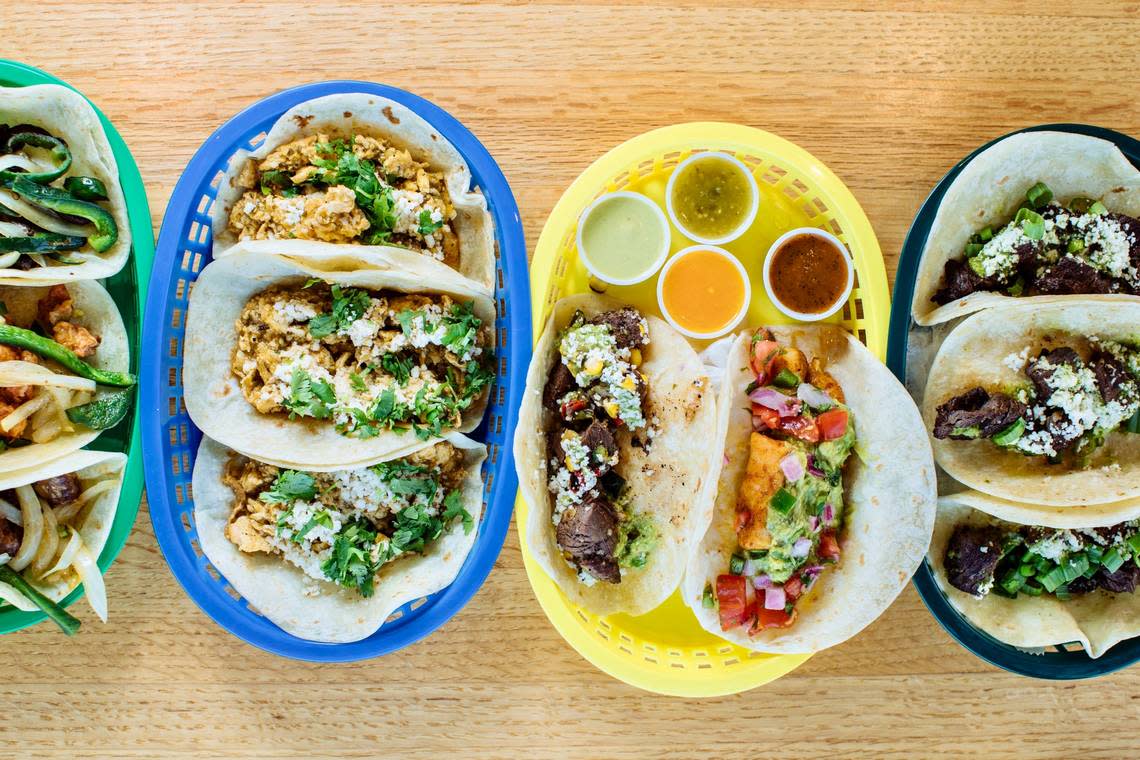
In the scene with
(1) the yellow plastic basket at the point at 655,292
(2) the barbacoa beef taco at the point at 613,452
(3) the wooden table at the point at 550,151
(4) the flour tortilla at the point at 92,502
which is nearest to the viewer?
(4) the flour tortilla at the point at 92,502

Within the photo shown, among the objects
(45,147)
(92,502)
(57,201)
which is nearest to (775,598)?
(92,502)

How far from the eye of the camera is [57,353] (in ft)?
7.62

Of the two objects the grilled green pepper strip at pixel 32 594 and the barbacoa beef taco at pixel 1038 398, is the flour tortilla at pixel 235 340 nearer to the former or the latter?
the grilled green pepper strip at pixel 32 594

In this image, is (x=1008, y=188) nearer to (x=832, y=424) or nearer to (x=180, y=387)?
(x=832, y=424)

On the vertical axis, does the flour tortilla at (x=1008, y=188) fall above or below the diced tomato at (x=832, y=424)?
above

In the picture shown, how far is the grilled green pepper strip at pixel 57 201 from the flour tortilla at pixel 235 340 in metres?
0.34

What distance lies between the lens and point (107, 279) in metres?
2.54

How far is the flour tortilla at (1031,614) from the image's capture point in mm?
2523

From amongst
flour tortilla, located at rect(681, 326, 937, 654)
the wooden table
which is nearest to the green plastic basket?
the wooden table

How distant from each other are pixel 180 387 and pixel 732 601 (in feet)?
6.13

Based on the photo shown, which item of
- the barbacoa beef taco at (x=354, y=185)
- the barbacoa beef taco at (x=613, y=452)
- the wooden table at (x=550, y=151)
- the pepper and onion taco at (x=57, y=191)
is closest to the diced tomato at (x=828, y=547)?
the barbacoa beef taco at (x=613, y=452)

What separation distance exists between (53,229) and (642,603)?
2173mm

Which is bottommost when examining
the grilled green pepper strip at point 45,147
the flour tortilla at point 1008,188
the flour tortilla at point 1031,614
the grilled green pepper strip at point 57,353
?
the flour tortilla at point 1031,614

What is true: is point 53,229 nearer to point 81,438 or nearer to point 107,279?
point 107,279
